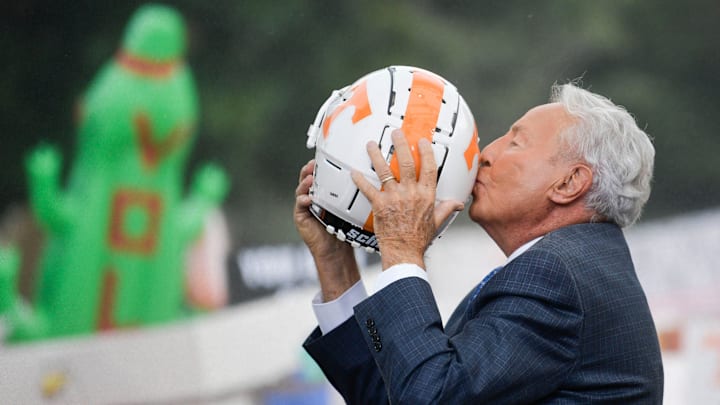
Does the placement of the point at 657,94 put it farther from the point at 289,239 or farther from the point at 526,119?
the point at 526,119

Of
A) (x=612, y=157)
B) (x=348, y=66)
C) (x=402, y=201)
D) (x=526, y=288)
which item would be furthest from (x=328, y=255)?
(x=348, y=66)

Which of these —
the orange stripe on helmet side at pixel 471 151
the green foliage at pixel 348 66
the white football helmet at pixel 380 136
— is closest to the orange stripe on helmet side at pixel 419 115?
the white football helmet at pixel 380 136

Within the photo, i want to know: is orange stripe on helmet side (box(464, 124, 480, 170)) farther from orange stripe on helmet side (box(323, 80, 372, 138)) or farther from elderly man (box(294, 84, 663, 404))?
orange stripe on helmet side (box(323, 80, 372, 138))

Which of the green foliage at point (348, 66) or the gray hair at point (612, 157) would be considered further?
the green foliage at point (348, 66)

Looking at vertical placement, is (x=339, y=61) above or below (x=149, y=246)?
above

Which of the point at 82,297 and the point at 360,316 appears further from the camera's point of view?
the point at 82,297

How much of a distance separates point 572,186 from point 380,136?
0.50m

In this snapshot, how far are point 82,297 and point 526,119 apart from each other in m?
1.82

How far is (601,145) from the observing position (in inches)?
91.4

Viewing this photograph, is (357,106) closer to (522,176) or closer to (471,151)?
(471,151)

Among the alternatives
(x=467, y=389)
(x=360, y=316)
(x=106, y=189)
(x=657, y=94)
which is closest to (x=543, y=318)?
(x=467, y=389)

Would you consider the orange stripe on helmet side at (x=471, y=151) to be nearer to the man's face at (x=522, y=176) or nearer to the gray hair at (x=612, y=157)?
the man's face at (x=522, y=176)

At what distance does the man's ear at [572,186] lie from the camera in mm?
2307

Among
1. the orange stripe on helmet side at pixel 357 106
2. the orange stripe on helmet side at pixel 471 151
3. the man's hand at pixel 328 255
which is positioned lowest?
the man's hand at pixel 328 255
